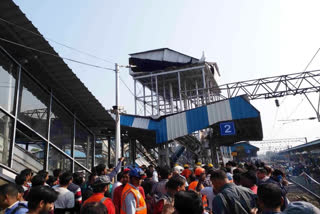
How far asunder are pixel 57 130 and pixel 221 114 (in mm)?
10614

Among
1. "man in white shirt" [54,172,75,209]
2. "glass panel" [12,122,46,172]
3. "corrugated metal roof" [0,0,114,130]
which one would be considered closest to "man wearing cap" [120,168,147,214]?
"man in white shirt" [54,172,75,209]

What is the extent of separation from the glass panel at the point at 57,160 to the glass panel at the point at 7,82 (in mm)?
2322

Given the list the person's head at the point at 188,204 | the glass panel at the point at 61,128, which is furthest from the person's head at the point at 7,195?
the glass panel at the point at 61,128

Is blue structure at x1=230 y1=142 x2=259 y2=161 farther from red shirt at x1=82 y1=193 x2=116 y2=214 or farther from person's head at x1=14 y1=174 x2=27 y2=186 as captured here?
red shirt at x1=82 y1=193 x2=116 y2=214

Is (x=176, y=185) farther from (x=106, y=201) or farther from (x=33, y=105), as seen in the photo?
(x=33, y=105)

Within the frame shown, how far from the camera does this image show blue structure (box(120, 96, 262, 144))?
15.4m

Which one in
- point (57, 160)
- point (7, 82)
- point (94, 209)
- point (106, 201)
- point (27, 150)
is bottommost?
point (106, 201)

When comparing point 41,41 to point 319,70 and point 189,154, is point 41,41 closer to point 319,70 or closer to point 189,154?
point 319,70

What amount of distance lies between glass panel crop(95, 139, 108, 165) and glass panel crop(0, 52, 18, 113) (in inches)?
253

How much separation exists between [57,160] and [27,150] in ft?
4.27

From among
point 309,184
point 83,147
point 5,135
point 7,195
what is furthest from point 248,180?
point 309,184

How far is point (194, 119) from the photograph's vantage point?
16250mm

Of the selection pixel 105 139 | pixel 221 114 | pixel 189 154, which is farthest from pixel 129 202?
pixel 189 154

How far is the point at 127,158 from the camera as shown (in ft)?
53.6
